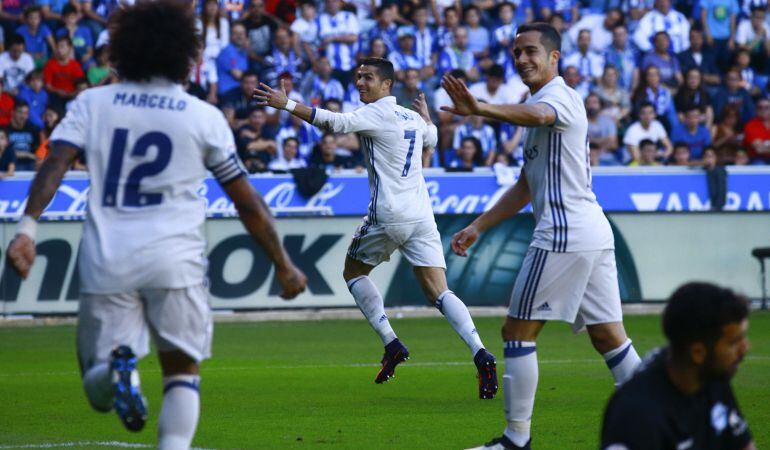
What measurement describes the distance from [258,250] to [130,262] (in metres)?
13.0

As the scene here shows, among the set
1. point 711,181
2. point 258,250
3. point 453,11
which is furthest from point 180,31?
point 453,11

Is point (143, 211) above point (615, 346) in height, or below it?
above

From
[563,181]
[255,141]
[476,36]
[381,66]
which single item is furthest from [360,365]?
[476,36]

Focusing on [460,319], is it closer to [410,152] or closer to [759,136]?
[410,152]

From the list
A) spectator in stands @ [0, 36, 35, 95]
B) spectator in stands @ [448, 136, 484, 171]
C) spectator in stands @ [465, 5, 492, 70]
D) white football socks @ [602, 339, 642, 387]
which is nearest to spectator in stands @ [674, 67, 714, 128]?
spectator in stands @ [465, 5, 492, 70]

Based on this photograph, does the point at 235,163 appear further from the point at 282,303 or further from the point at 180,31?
the point at 282,303

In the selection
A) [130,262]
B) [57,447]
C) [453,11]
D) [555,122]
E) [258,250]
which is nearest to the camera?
[130,262]

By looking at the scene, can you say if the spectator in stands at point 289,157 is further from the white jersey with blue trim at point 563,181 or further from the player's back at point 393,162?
the white jersey with blue trim at point 563,181

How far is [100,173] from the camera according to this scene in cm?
588

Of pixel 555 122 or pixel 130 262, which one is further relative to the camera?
pixel 555 122

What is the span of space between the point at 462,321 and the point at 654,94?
13315mm

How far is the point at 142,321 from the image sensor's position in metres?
6.02

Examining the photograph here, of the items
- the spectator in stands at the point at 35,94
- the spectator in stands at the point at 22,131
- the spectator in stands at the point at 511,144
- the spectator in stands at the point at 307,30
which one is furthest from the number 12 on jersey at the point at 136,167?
the spectator in stands at the point at 307,30

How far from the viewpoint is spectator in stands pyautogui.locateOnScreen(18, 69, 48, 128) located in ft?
68.8
